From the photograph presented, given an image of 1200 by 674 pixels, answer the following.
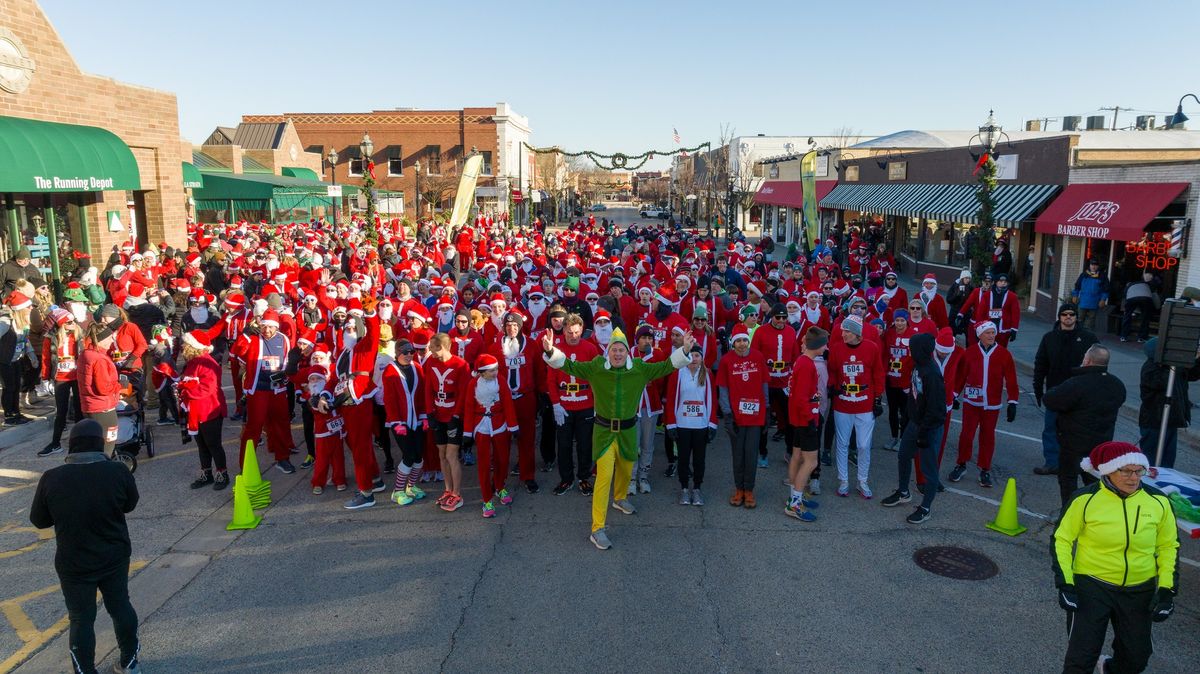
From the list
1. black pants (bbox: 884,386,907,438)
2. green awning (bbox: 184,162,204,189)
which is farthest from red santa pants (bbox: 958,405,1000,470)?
green awning (bbox: 184,162,204,189)

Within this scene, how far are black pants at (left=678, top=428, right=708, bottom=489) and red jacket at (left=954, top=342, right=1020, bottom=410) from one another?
279cm

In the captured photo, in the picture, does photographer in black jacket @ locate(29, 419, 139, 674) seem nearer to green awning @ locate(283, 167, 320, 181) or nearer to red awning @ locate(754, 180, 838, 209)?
red awning @ locate(754, 180, 838, 209)

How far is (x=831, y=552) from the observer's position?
22.2 ft

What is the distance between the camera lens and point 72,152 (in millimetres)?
16656

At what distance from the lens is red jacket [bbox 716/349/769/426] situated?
7516mm

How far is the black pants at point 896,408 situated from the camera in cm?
944

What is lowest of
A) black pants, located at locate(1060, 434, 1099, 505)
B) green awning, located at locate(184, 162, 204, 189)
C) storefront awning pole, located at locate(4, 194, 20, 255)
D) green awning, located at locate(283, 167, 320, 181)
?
black pants, located at locate(1060, 434, 1099, 505)

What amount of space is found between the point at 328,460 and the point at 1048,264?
18962 mm

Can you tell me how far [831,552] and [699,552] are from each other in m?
1.13

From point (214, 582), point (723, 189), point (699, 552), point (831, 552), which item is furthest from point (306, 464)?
point (723, 189)

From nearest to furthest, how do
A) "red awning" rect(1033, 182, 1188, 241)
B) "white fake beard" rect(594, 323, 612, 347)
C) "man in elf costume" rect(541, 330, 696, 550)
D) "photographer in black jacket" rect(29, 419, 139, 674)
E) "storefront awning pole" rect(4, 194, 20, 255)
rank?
"photographer in black jacket" rect(29, 419, 139, 674), "man in elf costume" rect(541, 330, 696, 550), "white fake beard" rect(594, 323, 612, 347), "red awning" rect(1033, 182, 1188, 241), "storefront awning pole" rect(4, 194, 20, 255)

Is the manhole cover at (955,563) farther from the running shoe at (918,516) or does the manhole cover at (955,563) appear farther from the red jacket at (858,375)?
the red jacket at (858,375)

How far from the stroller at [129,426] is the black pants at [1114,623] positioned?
8.71 meters

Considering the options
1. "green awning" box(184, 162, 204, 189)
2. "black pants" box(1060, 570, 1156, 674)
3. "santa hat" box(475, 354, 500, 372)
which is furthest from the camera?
"green awning" box(184, 162, 204, 189)
